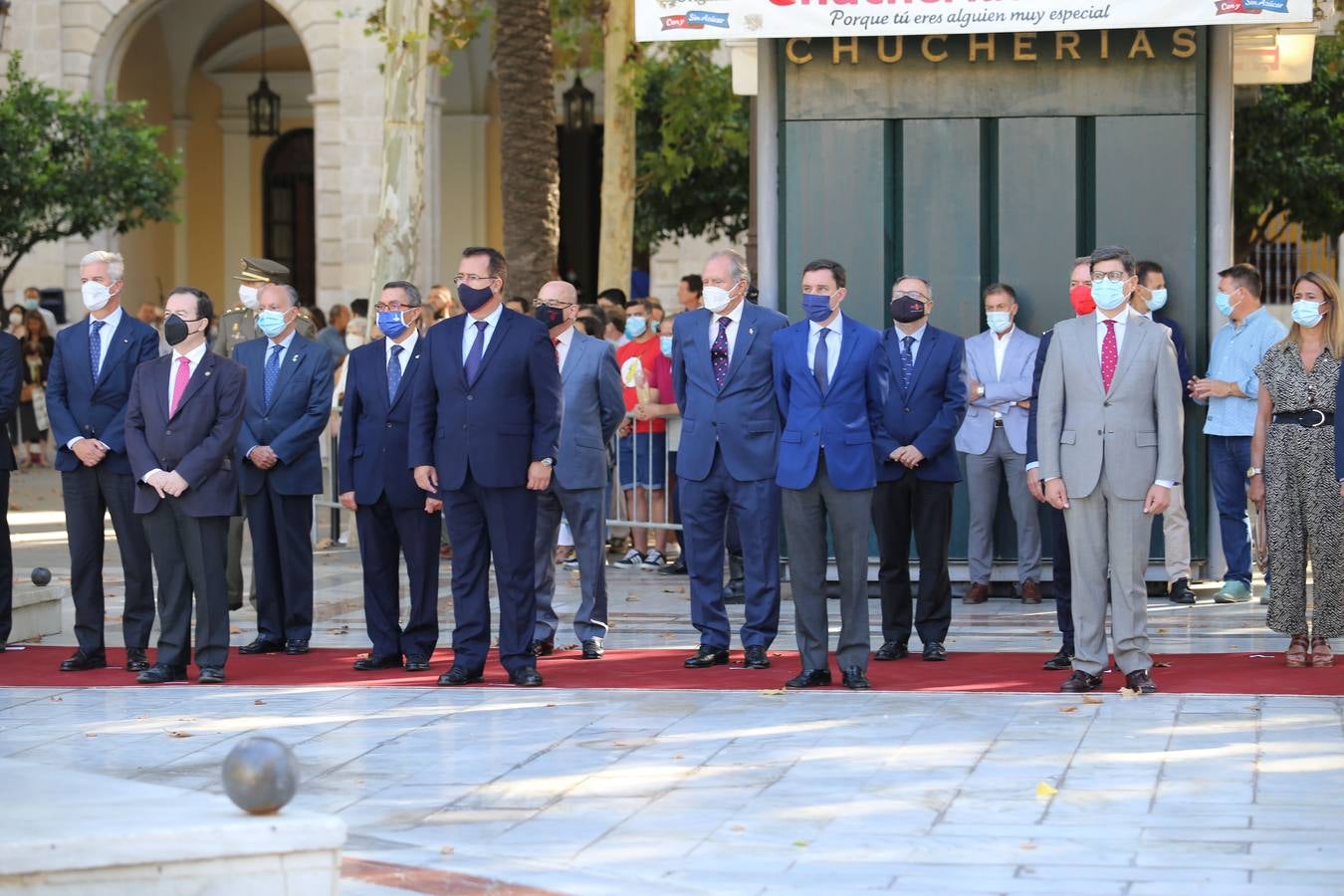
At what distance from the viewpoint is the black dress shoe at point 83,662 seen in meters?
11.2

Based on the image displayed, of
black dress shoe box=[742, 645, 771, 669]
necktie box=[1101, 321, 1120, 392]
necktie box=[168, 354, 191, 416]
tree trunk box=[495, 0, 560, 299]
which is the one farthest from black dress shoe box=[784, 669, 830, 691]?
tree trunk box=[495, 0, 560, 299]

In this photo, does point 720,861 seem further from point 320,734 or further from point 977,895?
point 320,734

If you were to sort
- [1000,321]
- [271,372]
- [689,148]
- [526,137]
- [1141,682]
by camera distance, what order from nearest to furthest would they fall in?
[1141,682] < [271,372] < [1000,321] < [526,137] < [689,148]

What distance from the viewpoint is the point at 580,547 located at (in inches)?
455

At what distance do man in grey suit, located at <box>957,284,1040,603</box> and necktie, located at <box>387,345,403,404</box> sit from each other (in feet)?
12.3

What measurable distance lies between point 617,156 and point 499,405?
12.4 m

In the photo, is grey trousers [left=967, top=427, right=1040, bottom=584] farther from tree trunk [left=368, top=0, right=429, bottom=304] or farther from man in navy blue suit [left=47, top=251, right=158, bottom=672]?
tree trunk [left=368, top=0, right=429, bottom=304]

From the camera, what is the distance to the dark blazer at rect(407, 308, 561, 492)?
10.4m

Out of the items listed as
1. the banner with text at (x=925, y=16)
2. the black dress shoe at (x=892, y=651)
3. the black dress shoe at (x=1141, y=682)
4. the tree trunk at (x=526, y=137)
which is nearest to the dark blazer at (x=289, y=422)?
the banner with text at (x=925, y=16)

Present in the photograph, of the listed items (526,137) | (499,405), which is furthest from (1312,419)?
(526,137)

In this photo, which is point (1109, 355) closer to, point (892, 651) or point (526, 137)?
point (892, 651)

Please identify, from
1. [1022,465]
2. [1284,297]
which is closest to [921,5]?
[1022,465]

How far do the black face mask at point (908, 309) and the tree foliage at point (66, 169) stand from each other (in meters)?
16.9

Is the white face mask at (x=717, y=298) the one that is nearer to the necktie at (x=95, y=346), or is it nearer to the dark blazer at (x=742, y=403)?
the dark blazer at (x=742, y=403)
